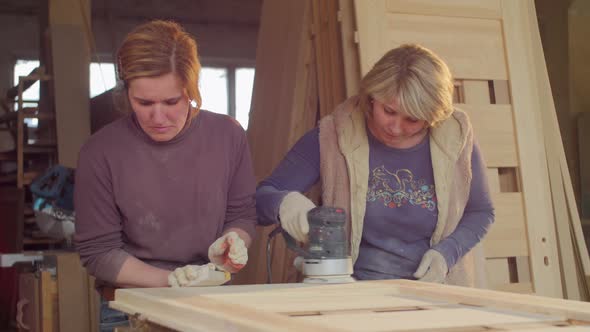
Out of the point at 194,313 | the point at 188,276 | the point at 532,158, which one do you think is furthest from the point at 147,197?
the point at 532,158

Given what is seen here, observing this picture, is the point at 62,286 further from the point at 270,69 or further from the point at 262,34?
the point at 262,34

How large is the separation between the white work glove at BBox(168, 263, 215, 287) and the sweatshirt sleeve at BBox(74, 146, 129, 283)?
0.60ft

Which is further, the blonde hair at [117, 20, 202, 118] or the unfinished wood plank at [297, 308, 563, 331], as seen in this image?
the blonde hair at [117, 20, 202, 118]

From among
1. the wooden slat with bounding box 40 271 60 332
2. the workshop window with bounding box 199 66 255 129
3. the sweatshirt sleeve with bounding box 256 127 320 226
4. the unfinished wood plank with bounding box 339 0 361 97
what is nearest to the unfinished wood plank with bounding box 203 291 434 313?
the sweatshirt sleeve with bounding box 256 127 320 226

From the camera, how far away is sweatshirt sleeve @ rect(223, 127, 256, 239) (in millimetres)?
2605

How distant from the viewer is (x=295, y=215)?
250 centimetres

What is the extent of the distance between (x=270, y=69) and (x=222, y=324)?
352 cm

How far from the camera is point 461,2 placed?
4023mm

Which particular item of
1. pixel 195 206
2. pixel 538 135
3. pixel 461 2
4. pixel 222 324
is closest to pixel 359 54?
pixel 461 2

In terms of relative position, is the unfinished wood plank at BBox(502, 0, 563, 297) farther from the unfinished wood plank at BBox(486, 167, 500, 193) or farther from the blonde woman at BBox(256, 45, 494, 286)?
the blonde woman at BBox(256, 45, 494, 286)

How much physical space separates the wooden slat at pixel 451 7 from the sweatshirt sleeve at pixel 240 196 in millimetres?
1578

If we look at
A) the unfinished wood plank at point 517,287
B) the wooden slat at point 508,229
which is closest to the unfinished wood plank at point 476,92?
the wooden slat at point 508,229

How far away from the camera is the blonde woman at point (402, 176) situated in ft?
8.70

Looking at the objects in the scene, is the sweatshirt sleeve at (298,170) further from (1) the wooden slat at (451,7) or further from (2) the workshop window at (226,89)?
(2) the workshop window at (226,89)
